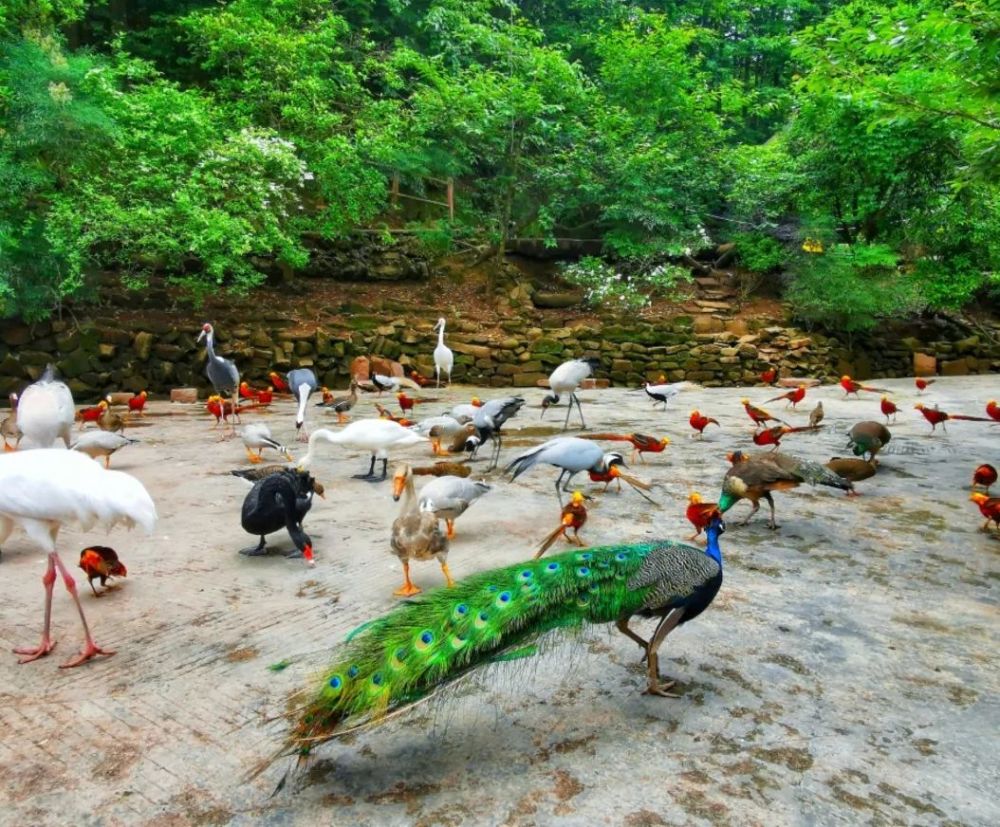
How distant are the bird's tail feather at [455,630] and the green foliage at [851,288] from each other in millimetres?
15479

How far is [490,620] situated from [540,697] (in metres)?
0.61

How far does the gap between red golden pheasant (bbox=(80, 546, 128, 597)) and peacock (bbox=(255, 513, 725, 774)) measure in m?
2.20

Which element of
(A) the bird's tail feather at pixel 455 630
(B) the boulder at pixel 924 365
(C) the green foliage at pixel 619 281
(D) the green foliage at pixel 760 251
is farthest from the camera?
(D) the green foliage at pixel 760 251

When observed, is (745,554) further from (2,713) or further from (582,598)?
(2,713)

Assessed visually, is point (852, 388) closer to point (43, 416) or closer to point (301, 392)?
point (301, 392)

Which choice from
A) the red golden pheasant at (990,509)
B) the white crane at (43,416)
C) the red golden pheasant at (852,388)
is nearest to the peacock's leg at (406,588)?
A: the red golden pheasant at (990,509)

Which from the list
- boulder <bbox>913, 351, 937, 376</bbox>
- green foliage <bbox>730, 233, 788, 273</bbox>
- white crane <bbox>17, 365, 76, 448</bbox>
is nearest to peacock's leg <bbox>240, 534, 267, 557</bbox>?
white crane <bbox>17, 365, 76, 448</bbox>

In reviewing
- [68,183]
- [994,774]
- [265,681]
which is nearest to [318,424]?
[68,183]

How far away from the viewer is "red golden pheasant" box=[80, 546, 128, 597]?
384 centimetres

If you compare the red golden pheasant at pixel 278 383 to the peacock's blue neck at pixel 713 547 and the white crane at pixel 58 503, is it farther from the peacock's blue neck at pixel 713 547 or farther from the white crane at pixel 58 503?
the peacock's blue neck at pixel 713 547

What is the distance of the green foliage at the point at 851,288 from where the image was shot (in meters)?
16.0

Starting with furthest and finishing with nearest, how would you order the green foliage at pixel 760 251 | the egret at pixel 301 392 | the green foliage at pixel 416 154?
the green foliage at pixel 760 251 < the green foliage at pixel 416 154 < the egret at pixel 301 392

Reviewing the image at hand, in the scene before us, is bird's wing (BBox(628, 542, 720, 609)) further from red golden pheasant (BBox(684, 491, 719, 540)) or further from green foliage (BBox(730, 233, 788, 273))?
green foliage (BBox(730, 233, 788, 273))

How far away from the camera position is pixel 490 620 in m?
2.44
